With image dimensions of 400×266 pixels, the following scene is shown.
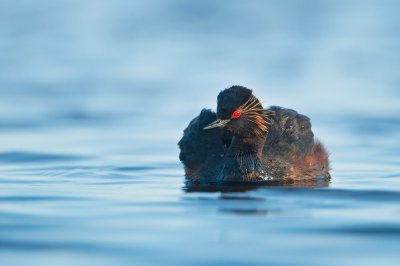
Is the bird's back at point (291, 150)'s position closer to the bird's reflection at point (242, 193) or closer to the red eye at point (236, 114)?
the bird's reflection at point (242, 193)

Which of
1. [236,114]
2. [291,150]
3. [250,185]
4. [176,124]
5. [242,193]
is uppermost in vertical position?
[176,124]

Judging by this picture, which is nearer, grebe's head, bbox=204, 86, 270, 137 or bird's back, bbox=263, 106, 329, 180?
grebe's head, bbox=204, 86, 270, 137

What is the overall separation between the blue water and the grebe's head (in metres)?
1.10

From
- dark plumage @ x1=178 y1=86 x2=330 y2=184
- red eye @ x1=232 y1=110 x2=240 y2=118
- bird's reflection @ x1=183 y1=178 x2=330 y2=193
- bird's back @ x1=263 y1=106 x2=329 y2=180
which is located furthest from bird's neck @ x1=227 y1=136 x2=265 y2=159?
bird's reflection @ x1=183 y1=178 x2=330 y2=193

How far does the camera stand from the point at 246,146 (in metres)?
16.4

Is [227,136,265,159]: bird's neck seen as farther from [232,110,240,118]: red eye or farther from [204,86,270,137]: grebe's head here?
[232,110,240,118]: red eye

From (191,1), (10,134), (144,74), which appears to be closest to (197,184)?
(10,134)

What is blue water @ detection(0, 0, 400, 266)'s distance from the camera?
11.0 meters

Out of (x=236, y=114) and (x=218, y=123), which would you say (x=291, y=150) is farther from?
(x=218, y=123)

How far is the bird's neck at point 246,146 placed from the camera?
16344mm

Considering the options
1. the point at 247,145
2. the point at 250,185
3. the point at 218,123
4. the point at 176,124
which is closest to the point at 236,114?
the point at 218,123

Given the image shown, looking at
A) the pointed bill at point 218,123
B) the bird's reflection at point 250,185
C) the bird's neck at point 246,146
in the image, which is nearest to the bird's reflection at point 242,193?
the bird's reflection at point 250,185

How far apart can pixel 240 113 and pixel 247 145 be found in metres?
0.64

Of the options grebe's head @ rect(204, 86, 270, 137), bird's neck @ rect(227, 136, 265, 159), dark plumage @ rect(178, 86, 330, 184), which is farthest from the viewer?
bird's neck @ rect(227, 136, 265, 159)
